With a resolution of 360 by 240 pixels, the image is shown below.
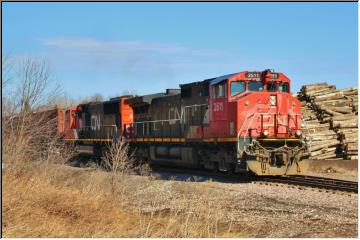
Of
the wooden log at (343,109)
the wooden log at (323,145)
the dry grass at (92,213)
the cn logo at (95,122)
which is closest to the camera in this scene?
the dry grass at (92,213)

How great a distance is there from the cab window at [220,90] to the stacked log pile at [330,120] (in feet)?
13.9

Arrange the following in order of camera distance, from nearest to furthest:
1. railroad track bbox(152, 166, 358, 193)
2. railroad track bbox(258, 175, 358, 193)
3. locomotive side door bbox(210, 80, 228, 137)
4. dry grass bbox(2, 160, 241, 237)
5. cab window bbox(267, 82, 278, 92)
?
dry grass bbox(2, 160, 241, 237) → railroad track bbox(258, 175, 358, 193) → railroad track bbox(152, 166, 358, 193) → locomotive side door bbox(210, 80, 228, 137) → cab window bbox(267, 82, 278, 92)

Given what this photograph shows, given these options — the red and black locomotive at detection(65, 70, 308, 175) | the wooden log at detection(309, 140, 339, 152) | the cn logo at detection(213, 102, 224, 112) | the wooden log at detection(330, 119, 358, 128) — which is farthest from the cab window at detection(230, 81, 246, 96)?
the wooden log at detection(330, 119, 358, 128)

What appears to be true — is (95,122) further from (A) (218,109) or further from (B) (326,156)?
(B) (326,156)

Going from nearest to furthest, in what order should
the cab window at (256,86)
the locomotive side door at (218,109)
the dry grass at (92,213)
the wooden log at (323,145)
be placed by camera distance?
1. the dry grass at (92,213)
2. the locomotive side door at (218,109)
3. the cab window at (256,86)
4. the wooden log at (323,145)

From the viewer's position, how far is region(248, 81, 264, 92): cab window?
1568 cm

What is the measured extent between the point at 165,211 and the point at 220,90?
6048 millimetres

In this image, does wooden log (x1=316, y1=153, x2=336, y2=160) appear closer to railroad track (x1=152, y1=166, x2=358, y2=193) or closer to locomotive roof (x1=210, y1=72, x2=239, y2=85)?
railroad track (x1=152, y1=166, x2=358, y2=193)

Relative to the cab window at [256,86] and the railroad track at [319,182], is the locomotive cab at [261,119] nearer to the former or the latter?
the cab window at [256,86]

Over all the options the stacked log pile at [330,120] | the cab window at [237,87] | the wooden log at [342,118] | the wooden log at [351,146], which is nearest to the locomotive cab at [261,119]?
the cab window at [237,87]

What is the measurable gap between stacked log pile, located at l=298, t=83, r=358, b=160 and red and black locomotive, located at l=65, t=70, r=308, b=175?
3217 mm

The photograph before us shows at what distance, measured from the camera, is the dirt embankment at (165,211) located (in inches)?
329

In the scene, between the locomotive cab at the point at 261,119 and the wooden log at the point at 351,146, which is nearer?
the locomotive cab at the point at 261,119

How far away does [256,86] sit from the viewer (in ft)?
51.6
